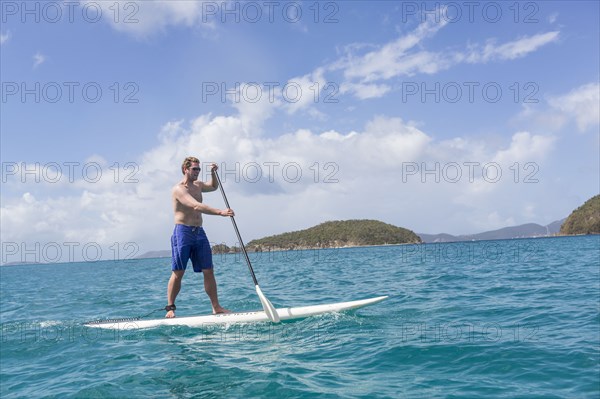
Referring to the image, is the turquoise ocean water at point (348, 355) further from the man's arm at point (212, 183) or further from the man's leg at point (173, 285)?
the man's arm at point (212, 183)

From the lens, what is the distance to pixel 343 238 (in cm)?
17962

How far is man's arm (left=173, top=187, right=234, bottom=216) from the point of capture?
874 centimetres

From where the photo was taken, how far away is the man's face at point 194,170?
31.1 ft

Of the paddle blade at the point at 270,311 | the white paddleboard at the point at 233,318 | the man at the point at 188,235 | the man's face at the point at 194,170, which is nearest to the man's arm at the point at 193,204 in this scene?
the man at the point at 188,235

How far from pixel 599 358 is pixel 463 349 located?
1645mm

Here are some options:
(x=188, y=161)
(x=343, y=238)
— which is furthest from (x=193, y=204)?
(x=343, y=238)

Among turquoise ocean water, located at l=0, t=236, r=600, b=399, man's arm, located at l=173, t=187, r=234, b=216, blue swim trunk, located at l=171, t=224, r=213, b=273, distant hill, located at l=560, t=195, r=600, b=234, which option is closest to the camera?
turquoise ocean water, located at l=0, t=236, r=600, b=399

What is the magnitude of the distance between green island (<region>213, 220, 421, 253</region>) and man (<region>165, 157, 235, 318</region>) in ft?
557

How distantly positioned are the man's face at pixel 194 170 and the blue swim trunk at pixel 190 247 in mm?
1084

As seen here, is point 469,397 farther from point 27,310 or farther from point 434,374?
point 27,310

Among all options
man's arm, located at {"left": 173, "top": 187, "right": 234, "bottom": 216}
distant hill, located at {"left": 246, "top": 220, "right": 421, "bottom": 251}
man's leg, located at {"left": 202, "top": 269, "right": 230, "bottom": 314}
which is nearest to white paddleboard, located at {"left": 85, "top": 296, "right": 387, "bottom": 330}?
man's leg, located at {"left": 202, "top": 269, "right": 230, "bottom": 314}

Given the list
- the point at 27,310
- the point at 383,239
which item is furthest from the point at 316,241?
the point at 27,310

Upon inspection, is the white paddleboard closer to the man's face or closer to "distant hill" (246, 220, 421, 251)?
the man's face

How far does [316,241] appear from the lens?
186 meters
